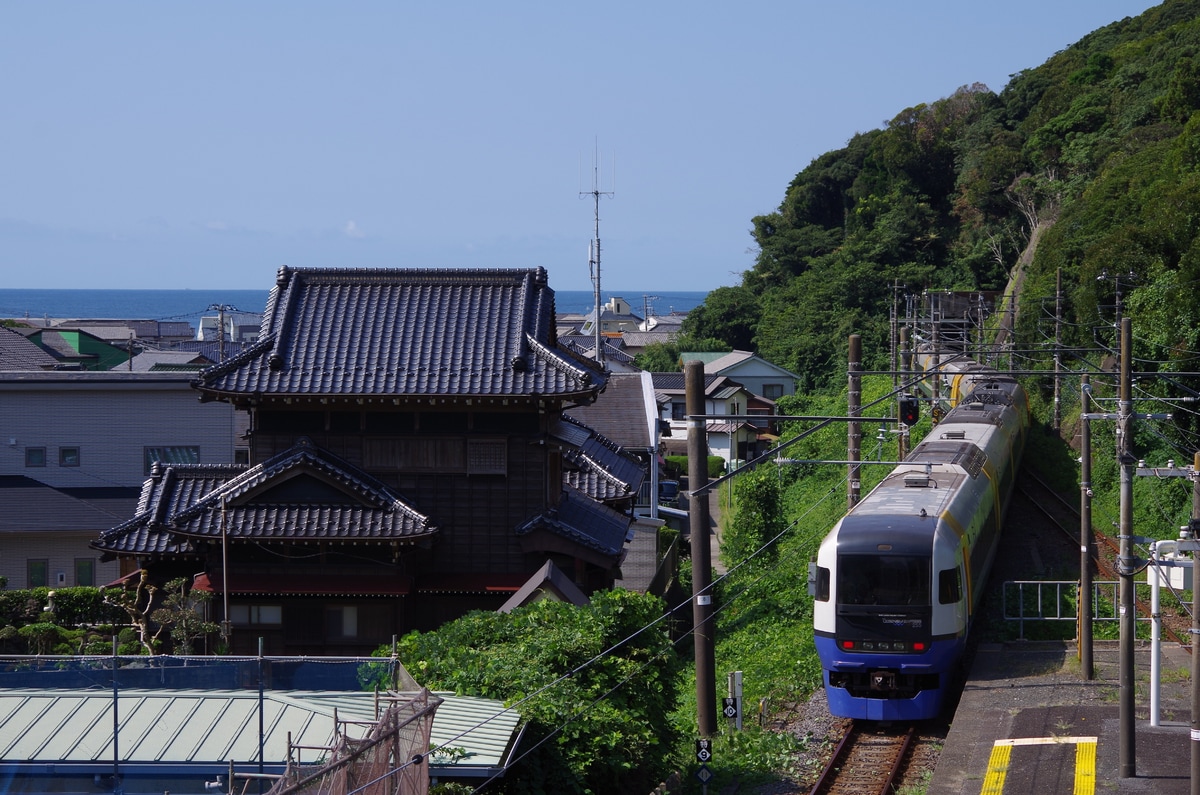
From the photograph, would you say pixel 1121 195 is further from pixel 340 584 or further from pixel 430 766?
pixel 430 766

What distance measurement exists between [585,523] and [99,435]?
14159 mm

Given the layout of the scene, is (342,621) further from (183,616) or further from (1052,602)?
(1052,602)

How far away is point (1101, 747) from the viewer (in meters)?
13.0

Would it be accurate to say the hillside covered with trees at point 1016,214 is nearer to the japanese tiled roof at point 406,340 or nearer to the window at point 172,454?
the japanese tiled roof at point 406,340

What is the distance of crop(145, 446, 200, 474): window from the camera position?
27047mm

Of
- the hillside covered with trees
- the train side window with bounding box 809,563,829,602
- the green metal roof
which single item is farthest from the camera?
the hillside covered with trees

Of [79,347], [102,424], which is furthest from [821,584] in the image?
[79,347]

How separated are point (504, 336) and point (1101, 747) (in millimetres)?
9678

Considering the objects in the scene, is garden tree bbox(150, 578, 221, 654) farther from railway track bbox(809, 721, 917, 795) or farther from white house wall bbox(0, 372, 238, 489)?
white house wall bbox(0, 372, 238, 489)

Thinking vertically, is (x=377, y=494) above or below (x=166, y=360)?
below

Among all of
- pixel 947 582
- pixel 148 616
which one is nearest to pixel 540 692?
pixel 947 582

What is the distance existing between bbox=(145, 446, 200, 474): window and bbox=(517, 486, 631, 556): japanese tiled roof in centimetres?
1179

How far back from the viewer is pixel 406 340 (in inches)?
707

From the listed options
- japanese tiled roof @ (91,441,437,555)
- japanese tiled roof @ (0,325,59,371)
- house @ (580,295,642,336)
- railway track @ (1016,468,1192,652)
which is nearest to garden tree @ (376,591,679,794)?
japanese tiled roof @ (91,441,437,555)
